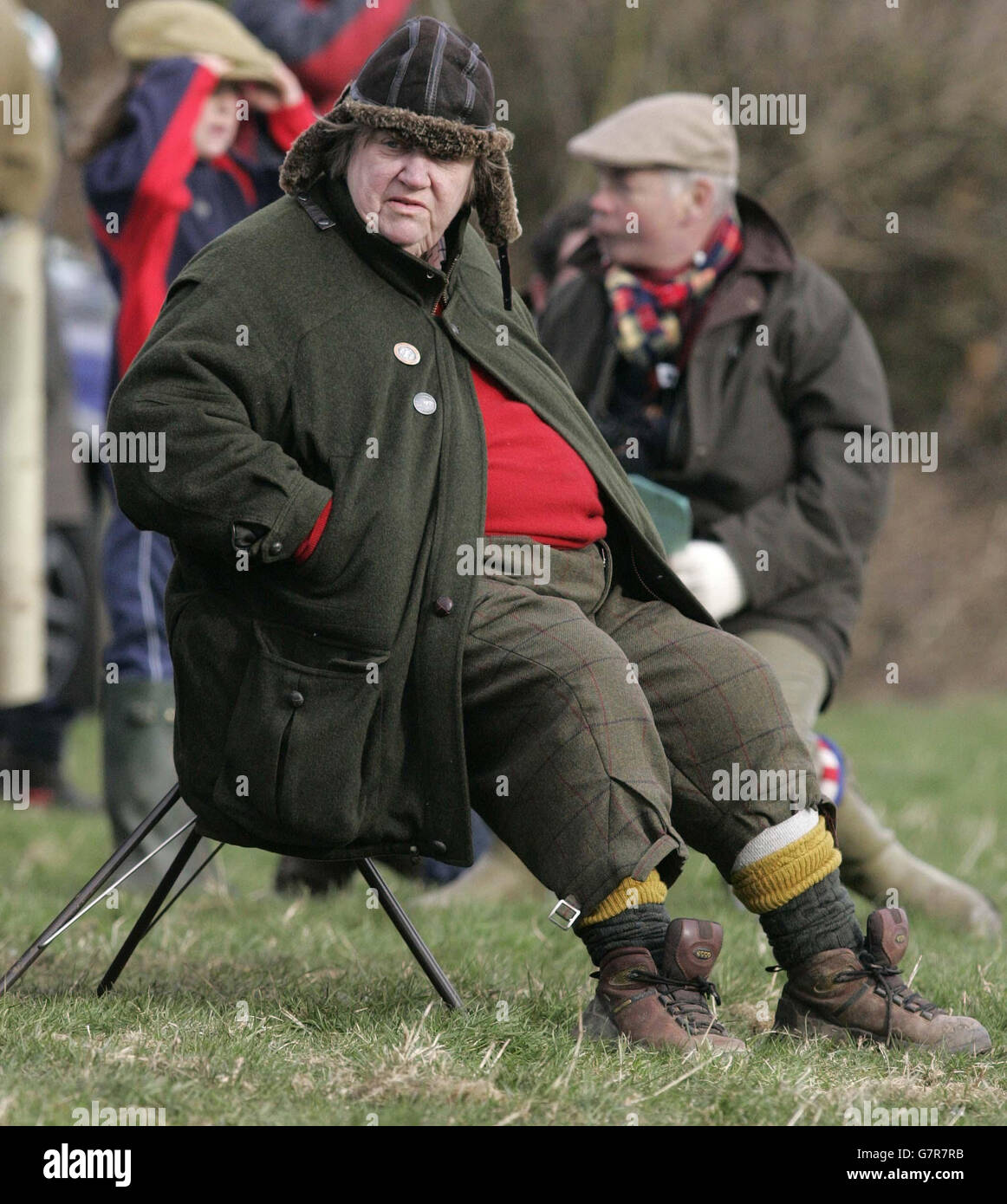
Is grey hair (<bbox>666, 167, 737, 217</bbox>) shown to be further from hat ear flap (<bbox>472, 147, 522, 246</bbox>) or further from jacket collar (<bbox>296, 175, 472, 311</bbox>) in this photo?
jacket collar (<bbox>296, 175, 472, 311</bbox>)

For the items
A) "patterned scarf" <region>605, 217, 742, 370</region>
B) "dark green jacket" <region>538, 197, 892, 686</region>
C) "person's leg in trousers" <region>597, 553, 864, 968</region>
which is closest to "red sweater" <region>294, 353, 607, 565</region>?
"person's leg in trousers" <region>597, 553, 864, 968</region>

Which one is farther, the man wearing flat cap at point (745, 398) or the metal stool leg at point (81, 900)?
the man wearing flat cap at point (745, 398)

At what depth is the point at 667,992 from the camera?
3492mm

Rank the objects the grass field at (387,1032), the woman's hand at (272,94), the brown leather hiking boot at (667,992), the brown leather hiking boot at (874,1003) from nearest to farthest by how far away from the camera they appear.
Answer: the grass field at (387,1032) < the brown leather hiking boot at (667,992) < the brown leather hiking boot at (874,1003) < the woman's hand at (272,94)

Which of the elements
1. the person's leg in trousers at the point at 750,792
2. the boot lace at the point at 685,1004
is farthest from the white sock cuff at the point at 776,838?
the boot lace at the point at 685,1004

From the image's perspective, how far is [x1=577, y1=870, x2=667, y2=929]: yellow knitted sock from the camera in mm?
3479

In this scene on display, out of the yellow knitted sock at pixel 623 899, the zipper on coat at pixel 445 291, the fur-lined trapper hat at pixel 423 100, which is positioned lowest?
the yellow knitted sock at pixel 623 899

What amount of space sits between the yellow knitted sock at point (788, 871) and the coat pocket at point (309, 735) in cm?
77

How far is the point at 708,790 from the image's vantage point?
366cm

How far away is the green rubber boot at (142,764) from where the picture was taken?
18.5 feet

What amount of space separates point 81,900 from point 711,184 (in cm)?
281

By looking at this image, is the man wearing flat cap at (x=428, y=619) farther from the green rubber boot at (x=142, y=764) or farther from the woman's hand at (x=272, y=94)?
the woman's hand at (x=272, y=94)
